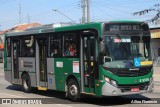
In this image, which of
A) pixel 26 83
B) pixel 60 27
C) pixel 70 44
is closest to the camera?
pixel 70 44

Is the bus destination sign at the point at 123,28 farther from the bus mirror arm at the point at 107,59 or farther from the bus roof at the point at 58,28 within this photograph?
the bus mirror arm at the point at 107,59

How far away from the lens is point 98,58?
1250 centimetres

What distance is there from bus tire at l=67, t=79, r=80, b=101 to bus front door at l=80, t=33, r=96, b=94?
391 millimetres

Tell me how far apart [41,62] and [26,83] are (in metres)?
1.97

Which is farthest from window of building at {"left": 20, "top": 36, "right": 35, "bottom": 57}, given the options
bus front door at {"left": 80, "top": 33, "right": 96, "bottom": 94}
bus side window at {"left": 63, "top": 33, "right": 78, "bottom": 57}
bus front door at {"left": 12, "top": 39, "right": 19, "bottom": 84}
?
bus front door at {"left": 80, "top": 33, "right": 96, "bottom": 94}

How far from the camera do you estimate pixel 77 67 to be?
535 inches

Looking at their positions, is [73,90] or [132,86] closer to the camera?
[132,86]

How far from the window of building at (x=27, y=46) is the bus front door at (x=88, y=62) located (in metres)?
4.02

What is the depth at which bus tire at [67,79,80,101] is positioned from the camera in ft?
44.6

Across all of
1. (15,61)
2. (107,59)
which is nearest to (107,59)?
(107,59)

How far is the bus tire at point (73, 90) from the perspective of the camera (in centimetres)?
1361

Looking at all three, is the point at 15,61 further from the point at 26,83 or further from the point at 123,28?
the point at 123,28

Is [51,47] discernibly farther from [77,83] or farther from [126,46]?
[126,46]

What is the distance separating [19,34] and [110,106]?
7.24 m
